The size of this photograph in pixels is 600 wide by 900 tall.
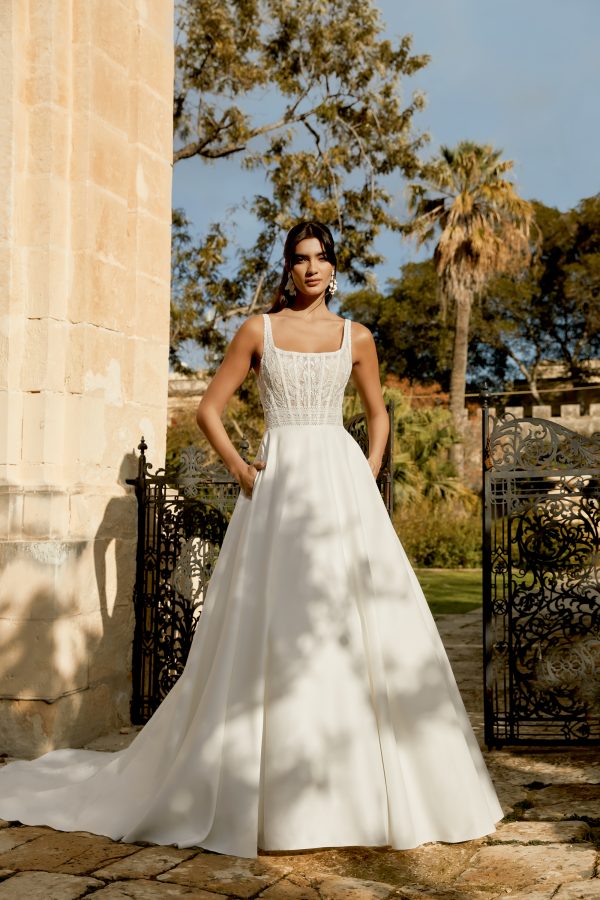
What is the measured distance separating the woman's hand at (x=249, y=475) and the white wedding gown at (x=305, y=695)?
1.0 inches

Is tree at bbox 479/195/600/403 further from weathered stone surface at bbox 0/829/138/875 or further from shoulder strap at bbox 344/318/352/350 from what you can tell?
weathered stone surface at bbox 0/829/138/875

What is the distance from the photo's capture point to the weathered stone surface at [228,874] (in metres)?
2.92

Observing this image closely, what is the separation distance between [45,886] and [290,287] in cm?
226

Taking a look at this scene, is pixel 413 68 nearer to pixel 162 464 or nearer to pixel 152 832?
pixel 162 464

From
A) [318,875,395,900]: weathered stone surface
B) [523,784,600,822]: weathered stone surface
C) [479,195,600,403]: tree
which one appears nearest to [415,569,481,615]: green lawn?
[523,784,600,822]: weathered stone surface

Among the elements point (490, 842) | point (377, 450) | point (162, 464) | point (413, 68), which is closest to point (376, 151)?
point (413, 68)

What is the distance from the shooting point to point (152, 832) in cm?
334

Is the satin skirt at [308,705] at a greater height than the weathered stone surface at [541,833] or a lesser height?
greater

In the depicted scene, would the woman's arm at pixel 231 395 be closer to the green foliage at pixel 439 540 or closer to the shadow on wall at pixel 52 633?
the shadow on wall at pixel 52 633

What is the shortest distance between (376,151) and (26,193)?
11.2m

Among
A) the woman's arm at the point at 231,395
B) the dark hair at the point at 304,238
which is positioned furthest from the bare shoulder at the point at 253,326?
the dark hair at the point at 304,238

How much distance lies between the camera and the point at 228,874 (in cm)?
303

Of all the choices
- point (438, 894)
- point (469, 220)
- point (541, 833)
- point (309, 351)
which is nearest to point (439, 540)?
point (469, 220)

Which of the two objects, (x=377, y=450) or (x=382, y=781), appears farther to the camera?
(x=377, y=450)
